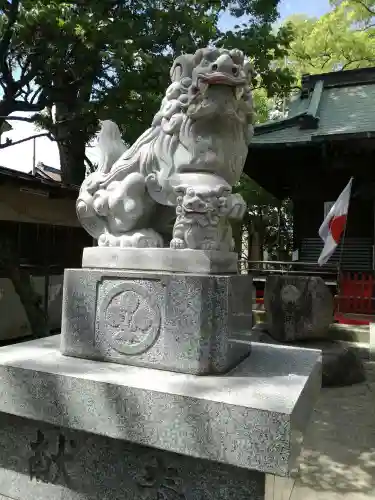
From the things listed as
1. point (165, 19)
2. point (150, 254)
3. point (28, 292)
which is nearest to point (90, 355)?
point (150, 254)

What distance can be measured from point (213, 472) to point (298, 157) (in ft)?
23.2

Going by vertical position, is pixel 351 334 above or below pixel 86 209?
below

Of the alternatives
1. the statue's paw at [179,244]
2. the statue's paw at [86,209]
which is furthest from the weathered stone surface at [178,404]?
the statue's paw at [86,209]

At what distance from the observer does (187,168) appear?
2363 millimetres

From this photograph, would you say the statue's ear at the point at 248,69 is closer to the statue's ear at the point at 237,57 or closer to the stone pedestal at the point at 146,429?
the statue's ear at the point at 237,57

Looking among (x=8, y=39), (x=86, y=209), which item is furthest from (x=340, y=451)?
(x=8, y=39)

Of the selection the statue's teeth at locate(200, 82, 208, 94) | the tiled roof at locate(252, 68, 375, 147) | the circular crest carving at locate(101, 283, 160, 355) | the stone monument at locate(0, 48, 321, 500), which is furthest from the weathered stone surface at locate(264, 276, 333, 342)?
the statue's teeth at locate(200, 82, 208, 94)

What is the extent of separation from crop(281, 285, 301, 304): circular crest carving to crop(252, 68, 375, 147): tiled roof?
8.42 ft

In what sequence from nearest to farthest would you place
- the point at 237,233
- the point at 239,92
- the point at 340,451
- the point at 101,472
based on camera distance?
the point at 101,472
the point at 239,92
the point at 340,451
the point at 237,233

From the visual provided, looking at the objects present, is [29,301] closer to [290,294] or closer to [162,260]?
[290,294]

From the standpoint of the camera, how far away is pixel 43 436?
7.39ft

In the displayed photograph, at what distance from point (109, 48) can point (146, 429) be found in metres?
5.08

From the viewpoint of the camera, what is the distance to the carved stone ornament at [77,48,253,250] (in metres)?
2.22

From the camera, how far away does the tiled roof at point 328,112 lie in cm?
741
